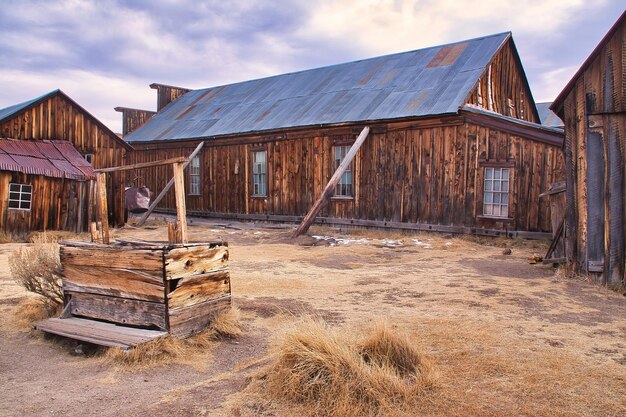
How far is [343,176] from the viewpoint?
1659 cm

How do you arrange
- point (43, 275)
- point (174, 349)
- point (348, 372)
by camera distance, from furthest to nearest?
1. point (43, 275)
2. point (174, 349)
3. point (348, 372)

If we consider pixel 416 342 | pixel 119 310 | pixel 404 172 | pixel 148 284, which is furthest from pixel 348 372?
pixel 404 172

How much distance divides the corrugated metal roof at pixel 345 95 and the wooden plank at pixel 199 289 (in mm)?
9816

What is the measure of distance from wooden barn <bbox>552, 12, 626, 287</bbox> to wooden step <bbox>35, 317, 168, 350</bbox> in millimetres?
6537

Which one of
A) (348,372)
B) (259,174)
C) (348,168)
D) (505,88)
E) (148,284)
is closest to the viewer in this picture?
(348,372)

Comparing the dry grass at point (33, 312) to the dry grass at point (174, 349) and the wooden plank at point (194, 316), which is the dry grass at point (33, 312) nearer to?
the dry grass at point (174, 349)

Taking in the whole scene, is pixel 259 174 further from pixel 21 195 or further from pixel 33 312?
pixel 33 312

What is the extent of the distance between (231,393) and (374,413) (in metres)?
1.15

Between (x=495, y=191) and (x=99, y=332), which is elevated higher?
(x=495, y=191)

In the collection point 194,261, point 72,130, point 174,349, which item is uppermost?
point 72,130

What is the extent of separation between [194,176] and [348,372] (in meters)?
18.3

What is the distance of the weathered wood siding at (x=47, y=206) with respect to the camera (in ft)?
45.0

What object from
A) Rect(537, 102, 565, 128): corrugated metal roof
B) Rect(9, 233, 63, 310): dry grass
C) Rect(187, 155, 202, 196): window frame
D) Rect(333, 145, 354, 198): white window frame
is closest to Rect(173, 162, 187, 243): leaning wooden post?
Rect(9, 233, 63, 310): dry grass

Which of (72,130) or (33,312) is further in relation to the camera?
(72,130)
